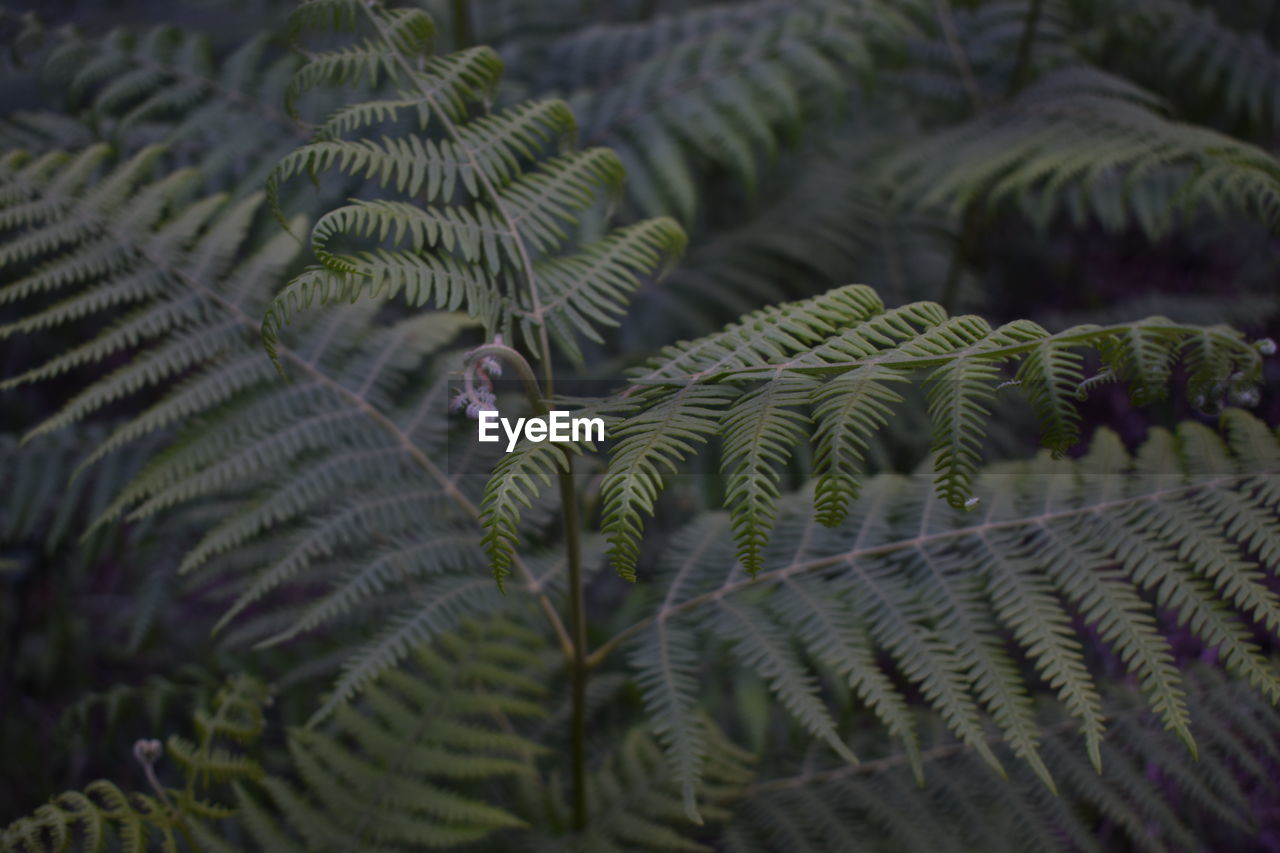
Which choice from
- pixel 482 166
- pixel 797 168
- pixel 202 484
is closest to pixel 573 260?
pixel 482 166

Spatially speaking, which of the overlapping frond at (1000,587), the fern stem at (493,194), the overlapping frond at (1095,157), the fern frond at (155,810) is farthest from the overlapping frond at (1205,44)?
the fern frond at (155,810)

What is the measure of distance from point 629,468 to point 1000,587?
2.26ft

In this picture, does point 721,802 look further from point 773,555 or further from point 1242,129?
point 1242,129

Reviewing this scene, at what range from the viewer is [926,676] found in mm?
1184

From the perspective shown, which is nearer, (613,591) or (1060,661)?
(1060,661)

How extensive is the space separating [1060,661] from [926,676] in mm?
181

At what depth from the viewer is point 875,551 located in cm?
136

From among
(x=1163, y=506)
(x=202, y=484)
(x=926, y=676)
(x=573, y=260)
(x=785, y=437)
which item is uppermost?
(x=573, y=260)

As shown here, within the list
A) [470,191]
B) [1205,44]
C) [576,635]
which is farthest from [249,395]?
[1205,44]

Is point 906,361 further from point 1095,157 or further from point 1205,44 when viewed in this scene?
point 1205,44

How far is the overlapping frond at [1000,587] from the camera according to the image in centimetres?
109

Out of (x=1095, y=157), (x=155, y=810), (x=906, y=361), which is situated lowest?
(x=155, y=810)

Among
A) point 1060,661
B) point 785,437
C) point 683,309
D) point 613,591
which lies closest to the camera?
point 785,437

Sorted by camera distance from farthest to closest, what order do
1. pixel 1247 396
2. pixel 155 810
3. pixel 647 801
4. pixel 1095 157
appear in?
pixel 1095 157 → pixel 647 801 → pixel 155 810 → pixel 1247 396
